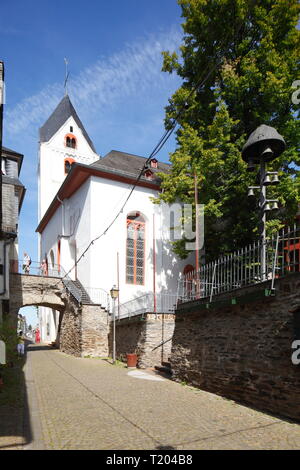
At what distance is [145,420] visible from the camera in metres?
6.57

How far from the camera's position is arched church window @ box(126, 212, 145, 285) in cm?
2291

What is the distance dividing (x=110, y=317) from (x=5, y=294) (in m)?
16.8

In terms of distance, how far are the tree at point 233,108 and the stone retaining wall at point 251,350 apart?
6817 millimetres

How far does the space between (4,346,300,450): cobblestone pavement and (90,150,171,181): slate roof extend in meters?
15.4

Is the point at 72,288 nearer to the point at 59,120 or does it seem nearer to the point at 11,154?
the point at 11,154

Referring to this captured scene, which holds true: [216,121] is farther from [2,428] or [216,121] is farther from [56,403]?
[2,428]

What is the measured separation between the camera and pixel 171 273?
77.0 ft

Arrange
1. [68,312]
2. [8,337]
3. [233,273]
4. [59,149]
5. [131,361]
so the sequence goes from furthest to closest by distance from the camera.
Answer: [59,149] < [68,312] < [131,361] < [8,337] < [233,273]

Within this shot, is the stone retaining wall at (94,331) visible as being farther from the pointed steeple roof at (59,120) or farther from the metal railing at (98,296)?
the pointed steeple roof at (59,120)

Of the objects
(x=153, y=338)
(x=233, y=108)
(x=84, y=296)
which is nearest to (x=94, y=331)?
(x=84, y=296)

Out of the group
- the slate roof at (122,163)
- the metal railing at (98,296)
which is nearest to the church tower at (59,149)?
the slate roof at (122,163)

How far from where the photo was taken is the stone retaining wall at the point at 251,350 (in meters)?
6.61

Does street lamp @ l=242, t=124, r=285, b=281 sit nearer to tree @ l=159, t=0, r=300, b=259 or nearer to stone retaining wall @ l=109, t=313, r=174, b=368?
tree @ l=159, t=0, r=300, b=259

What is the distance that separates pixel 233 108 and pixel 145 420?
543 inches
